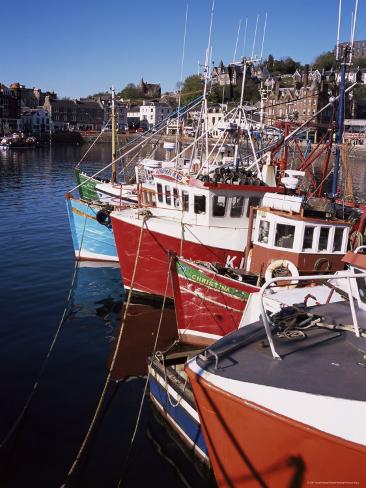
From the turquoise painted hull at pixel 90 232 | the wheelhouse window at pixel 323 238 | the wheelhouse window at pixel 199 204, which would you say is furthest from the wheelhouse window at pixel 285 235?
the turquoise painted hull at pixel 90 232

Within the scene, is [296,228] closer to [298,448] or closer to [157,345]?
[157,345]

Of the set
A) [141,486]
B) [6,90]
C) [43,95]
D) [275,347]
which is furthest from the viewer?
[43,95]

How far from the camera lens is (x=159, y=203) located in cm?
2184

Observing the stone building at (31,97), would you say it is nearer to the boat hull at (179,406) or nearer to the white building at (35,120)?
the white building at (35,120)

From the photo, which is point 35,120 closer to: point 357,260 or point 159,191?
point 159,191

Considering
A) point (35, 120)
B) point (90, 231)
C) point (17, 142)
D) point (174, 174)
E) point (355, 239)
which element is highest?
point (35, 120)

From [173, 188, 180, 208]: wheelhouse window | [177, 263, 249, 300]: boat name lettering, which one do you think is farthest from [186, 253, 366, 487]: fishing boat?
[173, 188, 180, 208]: wheelhouse window

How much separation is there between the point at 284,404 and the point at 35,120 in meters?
157

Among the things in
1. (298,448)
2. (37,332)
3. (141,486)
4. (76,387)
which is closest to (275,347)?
(298,448)

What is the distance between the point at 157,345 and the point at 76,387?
13.5ft

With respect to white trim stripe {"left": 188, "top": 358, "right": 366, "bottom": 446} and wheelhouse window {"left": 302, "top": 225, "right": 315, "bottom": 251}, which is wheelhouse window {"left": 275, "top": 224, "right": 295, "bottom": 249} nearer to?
wheelhouse window {"left": 302, "top": 225, "right": 315, "bottom": 251}

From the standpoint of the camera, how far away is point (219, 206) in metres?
18.8

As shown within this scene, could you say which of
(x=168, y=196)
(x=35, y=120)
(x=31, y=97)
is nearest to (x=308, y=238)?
(x=168, y=196)

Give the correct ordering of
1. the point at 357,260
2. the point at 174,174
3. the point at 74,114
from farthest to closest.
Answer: the point at 74,114, the point at 174,174, the point at 357,260
